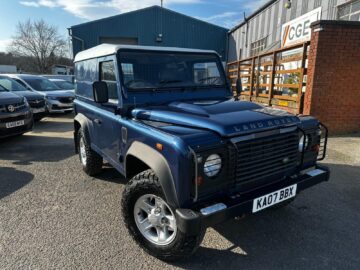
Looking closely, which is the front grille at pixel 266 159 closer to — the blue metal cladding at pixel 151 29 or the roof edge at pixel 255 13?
the roof edge at pixel 255 13

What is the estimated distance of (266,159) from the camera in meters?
2.63

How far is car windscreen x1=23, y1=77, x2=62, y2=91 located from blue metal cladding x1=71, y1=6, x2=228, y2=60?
34.2 ft

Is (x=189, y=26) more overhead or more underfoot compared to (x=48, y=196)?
more overhead

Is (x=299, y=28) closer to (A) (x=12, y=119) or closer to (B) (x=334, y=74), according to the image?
(B) (x=334, y=74)

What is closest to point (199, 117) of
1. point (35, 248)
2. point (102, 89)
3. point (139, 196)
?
point (139, 196)

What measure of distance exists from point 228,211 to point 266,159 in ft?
2.11

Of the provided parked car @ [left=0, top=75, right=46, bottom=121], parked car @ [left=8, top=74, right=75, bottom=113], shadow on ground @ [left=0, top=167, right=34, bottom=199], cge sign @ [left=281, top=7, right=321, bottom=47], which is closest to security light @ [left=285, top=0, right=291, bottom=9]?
cge sign @ [left=281, top=7, right=321, bottom=47]

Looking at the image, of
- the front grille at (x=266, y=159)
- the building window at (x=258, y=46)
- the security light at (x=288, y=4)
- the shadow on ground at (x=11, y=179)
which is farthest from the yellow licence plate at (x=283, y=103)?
the building window at (x=258, y=46)

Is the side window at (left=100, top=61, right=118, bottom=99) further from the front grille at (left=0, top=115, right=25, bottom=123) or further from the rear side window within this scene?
the front grille at (left=0, top=115, right=25, bottom=123)

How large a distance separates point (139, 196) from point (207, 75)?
6.43 ft

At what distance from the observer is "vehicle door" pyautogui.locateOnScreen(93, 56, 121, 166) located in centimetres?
Answer: 338

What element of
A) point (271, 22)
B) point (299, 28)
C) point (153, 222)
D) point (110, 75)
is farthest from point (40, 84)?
point (153, 222)

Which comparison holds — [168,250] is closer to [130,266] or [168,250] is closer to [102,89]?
[130,266]

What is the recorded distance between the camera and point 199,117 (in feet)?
8.91
